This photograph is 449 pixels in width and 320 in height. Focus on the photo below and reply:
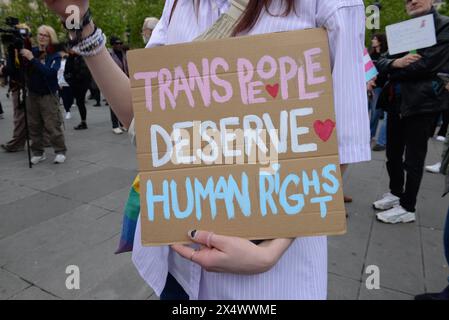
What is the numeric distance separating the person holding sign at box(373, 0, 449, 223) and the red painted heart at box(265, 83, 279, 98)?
105 inches

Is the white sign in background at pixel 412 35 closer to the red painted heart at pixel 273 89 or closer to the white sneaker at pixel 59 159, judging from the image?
the red painted heart at pixel 273 89

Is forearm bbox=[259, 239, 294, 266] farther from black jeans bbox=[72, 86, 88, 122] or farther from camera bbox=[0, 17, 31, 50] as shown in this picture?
black jeans bbox=[72, 86, 88, 122]

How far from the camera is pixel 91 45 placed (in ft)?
3.23

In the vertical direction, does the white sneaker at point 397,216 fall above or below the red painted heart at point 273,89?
below

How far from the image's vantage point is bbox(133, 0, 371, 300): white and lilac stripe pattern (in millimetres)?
824

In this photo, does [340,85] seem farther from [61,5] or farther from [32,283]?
[32,283]

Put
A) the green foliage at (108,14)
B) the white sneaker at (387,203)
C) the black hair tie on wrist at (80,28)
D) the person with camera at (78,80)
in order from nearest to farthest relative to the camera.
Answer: the black hair tie on wrist at (80,28)
the white sneaker at (387,203)
the person with camera at (78,80)
the green foliage at (108,14)

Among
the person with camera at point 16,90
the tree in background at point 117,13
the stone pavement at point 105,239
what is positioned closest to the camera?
the stone pavement at point 105,239

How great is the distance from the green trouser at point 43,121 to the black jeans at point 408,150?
15.1 feet

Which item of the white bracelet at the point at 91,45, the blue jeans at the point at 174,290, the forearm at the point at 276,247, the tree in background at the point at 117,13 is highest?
the tree in background at the point at 117,13

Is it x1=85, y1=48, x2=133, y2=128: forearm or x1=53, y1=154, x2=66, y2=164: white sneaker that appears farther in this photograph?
x1=53, y1=154, x2=66, y2=164: white sneaker

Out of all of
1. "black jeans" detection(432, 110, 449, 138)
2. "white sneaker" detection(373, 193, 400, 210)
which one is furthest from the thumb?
"black jeans" detection(432, 110, 449, 138)

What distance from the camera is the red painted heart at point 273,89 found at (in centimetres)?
84

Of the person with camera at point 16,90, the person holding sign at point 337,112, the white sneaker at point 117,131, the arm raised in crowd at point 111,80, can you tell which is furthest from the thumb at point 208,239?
the white sneaker at point 117,131
